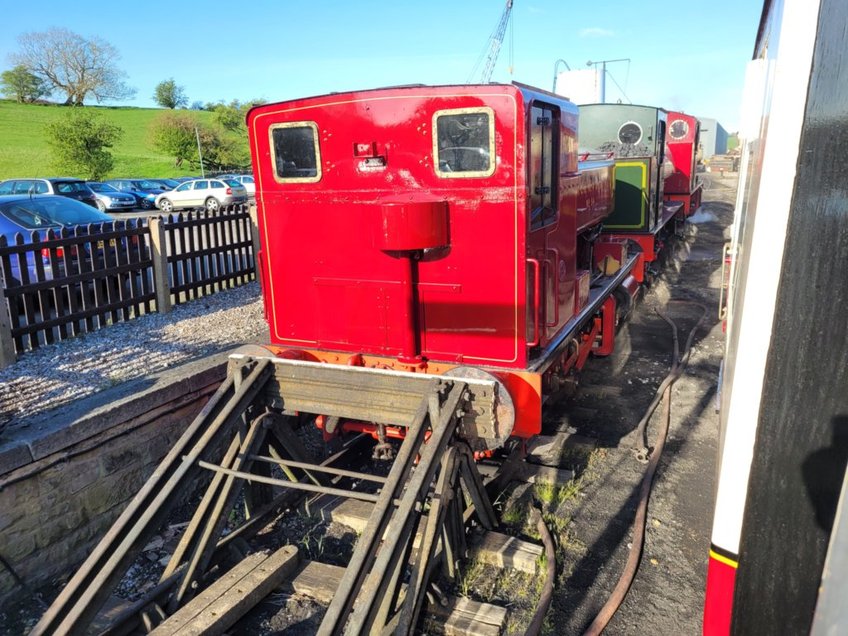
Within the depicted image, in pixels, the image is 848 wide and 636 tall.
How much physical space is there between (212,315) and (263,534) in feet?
13.1

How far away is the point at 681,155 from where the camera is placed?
15180mm

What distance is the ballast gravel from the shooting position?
5070mm

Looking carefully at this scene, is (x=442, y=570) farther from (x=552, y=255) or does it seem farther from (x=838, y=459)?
(x=838, y=459)

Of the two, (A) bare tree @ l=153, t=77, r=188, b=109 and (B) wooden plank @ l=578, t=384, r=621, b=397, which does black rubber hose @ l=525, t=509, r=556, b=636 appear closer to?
(B) wooden plank @ l=578, t=384, r=621, b=397

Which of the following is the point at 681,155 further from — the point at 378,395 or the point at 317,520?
the point at 317,520

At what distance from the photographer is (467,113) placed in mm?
3988

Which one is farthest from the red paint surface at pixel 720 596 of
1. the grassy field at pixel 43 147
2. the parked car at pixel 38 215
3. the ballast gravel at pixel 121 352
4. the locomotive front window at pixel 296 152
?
the grassy field at pixel 43 147

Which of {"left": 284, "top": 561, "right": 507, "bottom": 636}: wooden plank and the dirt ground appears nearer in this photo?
{"left": 284, "top": 561, "right": 507, "bottom": 636}: wooden plank

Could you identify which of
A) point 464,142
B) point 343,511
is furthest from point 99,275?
point 464,142

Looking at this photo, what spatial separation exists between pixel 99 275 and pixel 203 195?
22.0 m

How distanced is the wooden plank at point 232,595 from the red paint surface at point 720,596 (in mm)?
2570

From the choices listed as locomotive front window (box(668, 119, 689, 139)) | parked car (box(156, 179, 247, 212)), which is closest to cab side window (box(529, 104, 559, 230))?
locomotive front window (box(668, 119, 689, 139))

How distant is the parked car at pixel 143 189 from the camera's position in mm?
29109

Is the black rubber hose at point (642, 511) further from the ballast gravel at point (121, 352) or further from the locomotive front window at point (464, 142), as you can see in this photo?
the ballast gravel at point (121, 352)
